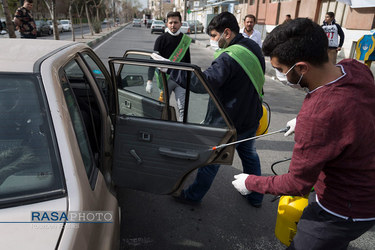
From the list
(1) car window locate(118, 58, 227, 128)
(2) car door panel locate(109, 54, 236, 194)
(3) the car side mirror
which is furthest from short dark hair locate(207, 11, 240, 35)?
(3) the car side mirror

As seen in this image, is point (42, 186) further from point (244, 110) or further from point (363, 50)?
point (363, 50)

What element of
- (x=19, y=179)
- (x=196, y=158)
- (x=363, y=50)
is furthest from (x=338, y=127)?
(x=363, y=50)

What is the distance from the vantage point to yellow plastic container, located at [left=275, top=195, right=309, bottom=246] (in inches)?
72.2

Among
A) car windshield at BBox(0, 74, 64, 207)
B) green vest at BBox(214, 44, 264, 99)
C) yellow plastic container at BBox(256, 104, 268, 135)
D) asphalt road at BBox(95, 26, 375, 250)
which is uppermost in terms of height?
green vest at BBox(214, 44, 264, 99)

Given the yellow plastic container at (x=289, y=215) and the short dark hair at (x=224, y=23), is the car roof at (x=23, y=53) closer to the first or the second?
the short dark hair at (x=224, y=23)

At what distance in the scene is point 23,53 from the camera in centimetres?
168

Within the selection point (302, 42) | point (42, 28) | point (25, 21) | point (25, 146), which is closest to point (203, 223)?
point (25, 146)

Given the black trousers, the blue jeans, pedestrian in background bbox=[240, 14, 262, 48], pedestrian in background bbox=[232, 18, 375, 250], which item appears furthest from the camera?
pedestrian in background bbox=[240, 14, 262, 48]

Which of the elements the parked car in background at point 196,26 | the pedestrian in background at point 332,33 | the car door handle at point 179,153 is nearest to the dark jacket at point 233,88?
the car door handle at point 179,153

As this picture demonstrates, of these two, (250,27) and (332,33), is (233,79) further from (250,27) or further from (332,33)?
(332,33)

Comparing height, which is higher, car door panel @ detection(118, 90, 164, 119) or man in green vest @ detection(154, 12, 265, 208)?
man in green vest @ detection(154, 12, 265, 208)

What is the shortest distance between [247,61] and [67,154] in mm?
1575

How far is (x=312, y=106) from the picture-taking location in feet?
3.88

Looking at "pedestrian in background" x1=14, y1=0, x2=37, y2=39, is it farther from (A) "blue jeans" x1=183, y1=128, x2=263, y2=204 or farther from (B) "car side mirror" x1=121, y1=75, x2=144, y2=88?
(A) "blue jeans" x1=183, y1=128, x2=263, y2=204
